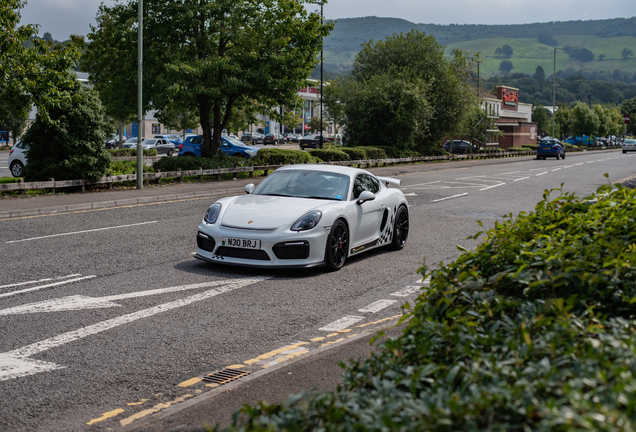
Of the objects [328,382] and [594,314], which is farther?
[328,382]

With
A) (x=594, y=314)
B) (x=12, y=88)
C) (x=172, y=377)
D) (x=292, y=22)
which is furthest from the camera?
(x=292, y=22)

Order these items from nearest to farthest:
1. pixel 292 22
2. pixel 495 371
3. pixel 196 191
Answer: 1. pixel 495 371
2. pixel 196 191
3. pixel 292 22

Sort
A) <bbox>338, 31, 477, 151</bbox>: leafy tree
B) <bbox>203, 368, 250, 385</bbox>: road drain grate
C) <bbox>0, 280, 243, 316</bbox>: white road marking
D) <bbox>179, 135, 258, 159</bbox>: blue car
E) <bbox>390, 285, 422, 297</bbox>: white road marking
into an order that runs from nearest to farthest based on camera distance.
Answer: <bbox>203, 368, 250, 385</bbox>: road drain grate < <bbox>0, 280, 243, 316</bbox>: white road marking < <bbox>390, 285, 422, 297</bbox>: white road marking < <bbox>179, 135, 258, 159</bbox>: blue car < <bbox>338, 31, 477, 151</bbox>: leafy tree

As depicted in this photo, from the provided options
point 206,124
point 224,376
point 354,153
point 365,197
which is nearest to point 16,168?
point 206,124

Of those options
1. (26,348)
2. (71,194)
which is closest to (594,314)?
(26,348)

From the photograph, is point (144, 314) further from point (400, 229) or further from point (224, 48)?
point (224, 48)

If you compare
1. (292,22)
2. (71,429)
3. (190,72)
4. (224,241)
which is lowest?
(71,429)

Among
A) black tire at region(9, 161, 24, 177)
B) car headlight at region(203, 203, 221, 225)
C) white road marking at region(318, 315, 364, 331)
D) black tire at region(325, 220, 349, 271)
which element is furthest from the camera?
black tire at region(9, 161, 24, 177)

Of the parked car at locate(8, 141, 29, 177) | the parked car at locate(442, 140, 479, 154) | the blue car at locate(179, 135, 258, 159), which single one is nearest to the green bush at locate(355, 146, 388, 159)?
the blue car at locate(179, 135, 258, 159)

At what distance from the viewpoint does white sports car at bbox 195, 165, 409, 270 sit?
8078 millimetres

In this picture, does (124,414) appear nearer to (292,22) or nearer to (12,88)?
(12,88)

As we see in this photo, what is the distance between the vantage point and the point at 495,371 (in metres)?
2.26

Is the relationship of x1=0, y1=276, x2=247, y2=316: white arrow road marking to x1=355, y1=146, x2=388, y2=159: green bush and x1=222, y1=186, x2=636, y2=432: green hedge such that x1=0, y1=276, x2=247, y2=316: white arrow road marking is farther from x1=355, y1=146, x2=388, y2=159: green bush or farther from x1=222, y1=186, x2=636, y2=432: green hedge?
x1=355, y1=146, x2=388, y2=159: green bush

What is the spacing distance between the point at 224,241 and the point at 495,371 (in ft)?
20.3
